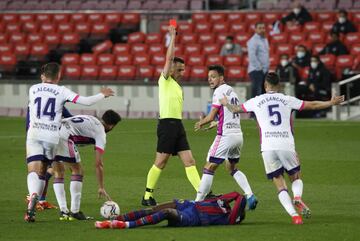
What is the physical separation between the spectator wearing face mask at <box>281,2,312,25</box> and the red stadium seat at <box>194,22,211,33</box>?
2.43 metres

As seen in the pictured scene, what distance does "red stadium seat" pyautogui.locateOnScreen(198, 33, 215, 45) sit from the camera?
33031mm

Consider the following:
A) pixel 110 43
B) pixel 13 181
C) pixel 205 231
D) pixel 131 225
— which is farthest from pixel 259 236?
pixel 110 43

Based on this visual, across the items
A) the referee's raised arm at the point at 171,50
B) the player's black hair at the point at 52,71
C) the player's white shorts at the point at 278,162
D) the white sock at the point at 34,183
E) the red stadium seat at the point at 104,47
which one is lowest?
the white sock at the point at 34,183

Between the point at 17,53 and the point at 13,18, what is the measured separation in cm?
280

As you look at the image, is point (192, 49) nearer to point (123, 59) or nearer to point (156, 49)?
point (156, 49)

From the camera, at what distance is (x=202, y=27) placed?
33.9 meters

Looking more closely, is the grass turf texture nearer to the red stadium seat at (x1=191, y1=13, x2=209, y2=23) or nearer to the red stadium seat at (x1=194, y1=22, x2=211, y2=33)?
the red stadium seat at (x1=194, y1=22, x2=211, y2=33)

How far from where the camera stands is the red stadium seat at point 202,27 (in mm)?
33812

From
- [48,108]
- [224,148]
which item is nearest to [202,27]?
[224,148]

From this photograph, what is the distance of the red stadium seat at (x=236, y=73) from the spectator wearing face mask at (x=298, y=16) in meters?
2.91

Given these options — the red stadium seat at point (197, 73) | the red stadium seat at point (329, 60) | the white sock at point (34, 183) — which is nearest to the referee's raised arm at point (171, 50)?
the white sock at point (34, 183)

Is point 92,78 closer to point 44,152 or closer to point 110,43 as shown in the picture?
point 110,43

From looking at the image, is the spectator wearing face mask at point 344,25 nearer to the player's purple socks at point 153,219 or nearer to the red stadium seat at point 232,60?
the red stadium seat at point 232,60

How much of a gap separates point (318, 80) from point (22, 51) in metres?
10.8
